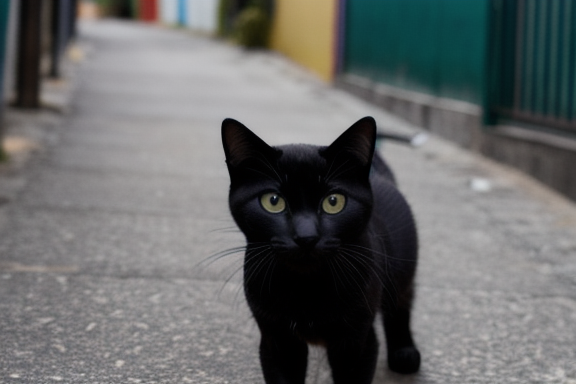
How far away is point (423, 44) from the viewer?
9188 millimetres

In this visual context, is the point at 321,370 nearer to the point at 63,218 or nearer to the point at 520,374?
the point at 520,374

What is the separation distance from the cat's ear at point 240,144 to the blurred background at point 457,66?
3.76m

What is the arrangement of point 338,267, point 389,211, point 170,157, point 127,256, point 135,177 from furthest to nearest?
point 170,157, point 135,177, point 127,256, point 389,211, point 338,267

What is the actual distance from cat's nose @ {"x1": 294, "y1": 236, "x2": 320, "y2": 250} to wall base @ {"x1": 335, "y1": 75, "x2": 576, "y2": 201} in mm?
3796

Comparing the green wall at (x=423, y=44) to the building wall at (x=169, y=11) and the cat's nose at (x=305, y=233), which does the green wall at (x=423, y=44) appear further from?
the building wall at (x=169, y=11)

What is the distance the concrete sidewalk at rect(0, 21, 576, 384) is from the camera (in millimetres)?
2814

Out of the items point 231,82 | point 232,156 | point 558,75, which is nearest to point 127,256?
point 232,156

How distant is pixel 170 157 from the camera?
263 inches

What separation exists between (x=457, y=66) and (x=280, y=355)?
6228 millimetres

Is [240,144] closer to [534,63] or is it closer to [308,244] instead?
[308,244]

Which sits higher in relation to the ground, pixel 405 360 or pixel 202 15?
pixel 202 15

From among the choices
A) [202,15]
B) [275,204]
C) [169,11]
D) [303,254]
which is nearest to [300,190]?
[275,204]

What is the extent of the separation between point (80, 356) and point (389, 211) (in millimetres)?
1114

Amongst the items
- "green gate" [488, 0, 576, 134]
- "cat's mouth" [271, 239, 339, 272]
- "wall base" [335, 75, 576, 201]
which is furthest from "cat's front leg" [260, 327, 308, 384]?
"green gate" [488, 0, 576, 134]
